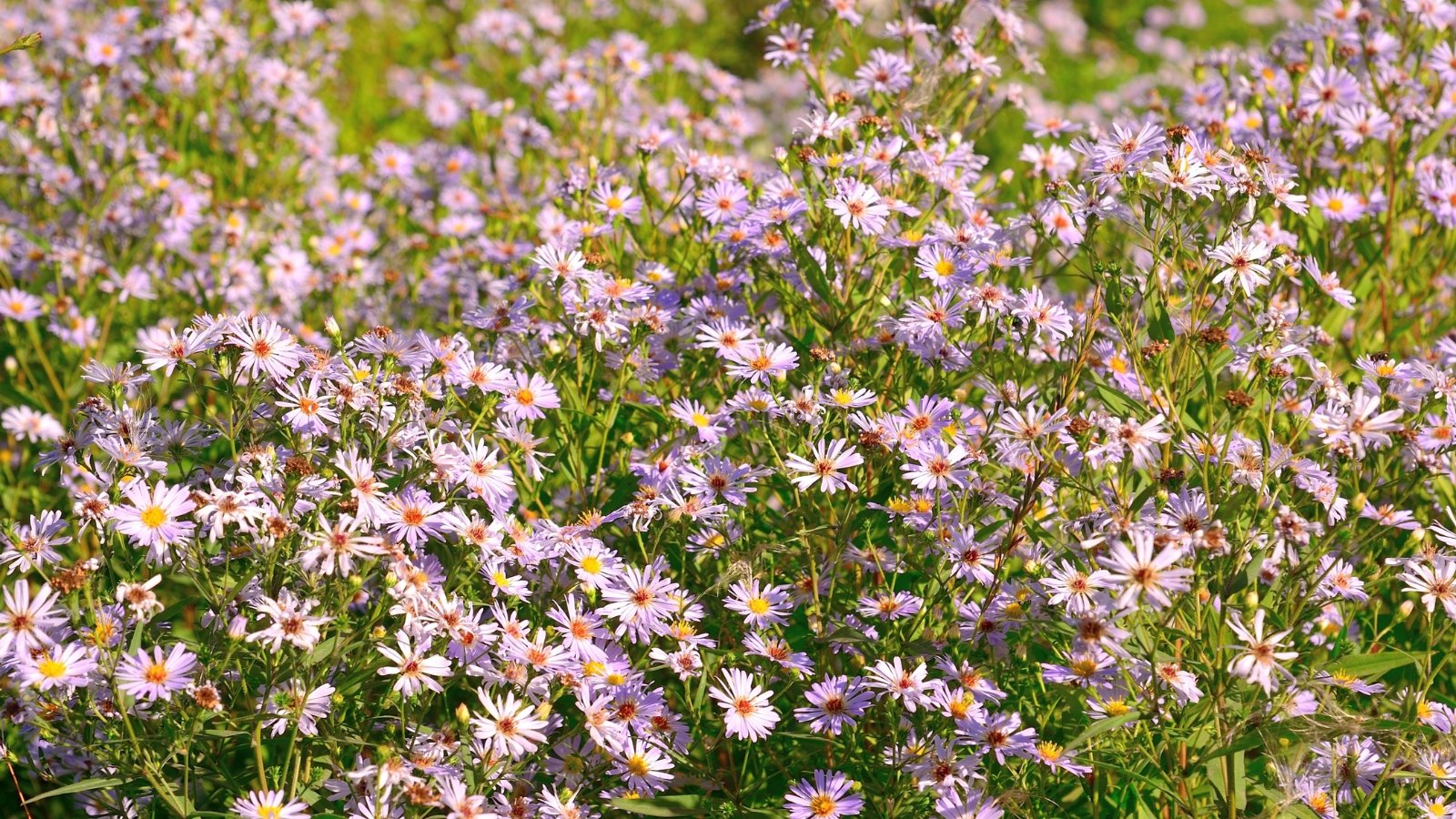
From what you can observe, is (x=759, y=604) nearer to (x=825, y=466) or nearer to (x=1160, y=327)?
(x=825, y=466)

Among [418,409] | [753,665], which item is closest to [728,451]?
[753,665]

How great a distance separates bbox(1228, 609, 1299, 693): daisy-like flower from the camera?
2027mm

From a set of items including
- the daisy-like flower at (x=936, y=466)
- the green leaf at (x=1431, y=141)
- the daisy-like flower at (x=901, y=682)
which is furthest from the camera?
the green leaf at (x=1431, y=141)

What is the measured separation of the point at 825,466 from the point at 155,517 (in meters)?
1.25

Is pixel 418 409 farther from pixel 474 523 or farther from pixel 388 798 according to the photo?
pixel 388 798

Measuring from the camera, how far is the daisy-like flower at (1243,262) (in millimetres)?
2482

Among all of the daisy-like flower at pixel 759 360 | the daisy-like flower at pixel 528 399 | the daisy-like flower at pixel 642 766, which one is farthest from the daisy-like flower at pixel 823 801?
the daisy-like flower at pixel 528 399

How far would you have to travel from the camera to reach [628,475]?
117 inches

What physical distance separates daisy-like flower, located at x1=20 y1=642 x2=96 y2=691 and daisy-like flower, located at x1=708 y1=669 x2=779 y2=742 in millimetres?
1071

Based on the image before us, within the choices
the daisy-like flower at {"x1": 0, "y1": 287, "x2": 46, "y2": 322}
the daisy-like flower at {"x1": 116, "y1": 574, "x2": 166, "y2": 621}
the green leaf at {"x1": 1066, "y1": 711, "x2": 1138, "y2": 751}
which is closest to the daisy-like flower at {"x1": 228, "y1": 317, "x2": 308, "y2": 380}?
the daisy-like flower at {"x1": 116, "y1": 574, "x2": 166, "y2": 621}

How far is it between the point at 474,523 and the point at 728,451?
107 centimetres

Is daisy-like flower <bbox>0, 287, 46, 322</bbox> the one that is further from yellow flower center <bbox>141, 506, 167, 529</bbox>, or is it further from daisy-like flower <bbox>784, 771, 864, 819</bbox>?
daisy-like flower <bbox>784, 771, 864, 819</bbox>

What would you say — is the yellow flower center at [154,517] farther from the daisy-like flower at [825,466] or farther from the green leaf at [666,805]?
the daisy-like flower at [825,466]

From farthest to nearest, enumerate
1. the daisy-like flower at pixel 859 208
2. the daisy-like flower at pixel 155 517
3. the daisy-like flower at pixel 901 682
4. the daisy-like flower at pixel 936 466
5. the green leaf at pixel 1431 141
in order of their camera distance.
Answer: the green leaf at pixel 1431 141, the daisy-like flower at pixel 859 208, the daisy-like flower at pixel 936 466, the daisy-like flower at pixel 901 682, the daisy-like flower at pixel 155 517
